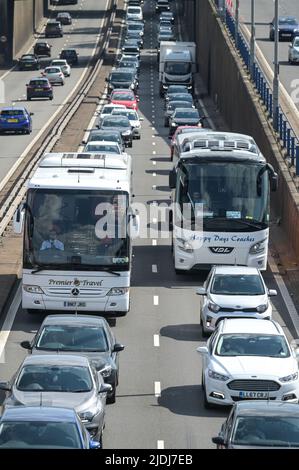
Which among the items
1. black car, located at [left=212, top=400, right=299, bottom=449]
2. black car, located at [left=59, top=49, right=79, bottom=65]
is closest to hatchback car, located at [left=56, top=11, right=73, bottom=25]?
black car, located at [left=59, top=49, right=79, bottom=65]

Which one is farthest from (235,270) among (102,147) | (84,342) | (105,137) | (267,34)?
(267,34)

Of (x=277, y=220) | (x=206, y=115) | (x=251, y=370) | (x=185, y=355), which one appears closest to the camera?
(x=251, y=370)

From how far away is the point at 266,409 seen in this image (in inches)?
785

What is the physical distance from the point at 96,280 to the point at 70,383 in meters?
9.70

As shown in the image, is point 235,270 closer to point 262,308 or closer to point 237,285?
point 237,285

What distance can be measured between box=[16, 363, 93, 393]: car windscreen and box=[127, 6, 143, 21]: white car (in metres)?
111

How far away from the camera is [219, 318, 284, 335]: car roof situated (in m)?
26.4

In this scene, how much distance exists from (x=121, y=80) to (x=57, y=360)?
65254 millimetres

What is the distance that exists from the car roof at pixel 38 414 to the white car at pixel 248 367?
5.65 m

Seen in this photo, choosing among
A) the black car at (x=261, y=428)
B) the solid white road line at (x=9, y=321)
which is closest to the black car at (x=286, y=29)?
the solid white road line at (x=9, y=321)

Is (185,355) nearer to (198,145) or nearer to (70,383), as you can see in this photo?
(70,383)

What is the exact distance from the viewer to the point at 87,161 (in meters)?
34.2

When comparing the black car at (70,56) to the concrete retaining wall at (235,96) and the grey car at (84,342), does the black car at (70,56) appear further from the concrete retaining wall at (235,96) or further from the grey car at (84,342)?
the grey car at (84,342)

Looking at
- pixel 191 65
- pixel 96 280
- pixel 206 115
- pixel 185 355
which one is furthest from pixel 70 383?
pixel 191 65
